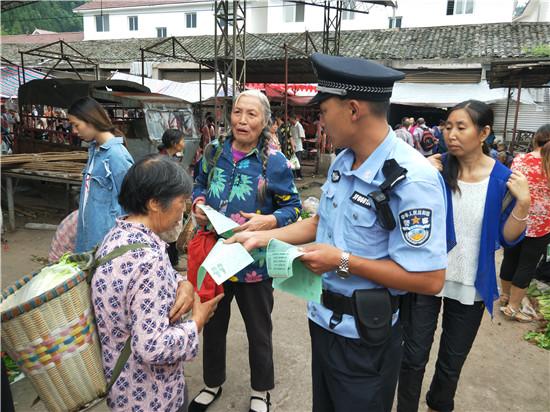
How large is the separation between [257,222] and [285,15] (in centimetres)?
2467

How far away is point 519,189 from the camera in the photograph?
2078mm

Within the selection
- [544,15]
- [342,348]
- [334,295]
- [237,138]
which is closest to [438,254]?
[334,295]

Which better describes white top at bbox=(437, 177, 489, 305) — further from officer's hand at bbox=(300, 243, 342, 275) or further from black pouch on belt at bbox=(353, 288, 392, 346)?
officer's hand at bbox=(300, 243, 342, 275)

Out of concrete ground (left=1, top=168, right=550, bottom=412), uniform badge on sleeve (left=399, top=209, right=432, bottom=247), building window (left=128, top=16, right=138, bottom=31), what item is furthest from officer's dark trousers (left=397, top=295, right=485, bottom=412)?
building window (left=128, top=16, right=138, bottom=31)

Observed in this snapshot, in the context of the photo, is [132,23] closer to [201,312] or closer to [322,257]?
[201,312]

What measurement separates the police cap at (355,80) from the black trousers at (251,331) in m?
1.34

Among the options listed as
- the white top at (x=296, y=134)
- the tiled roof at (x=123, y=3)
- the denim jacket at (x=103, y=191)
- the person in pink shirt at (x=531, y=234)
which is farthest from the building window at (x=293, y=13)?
the denim jacket at (x=103, y=191)

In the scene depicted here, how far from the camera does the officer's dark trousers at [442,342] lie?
2.23 m

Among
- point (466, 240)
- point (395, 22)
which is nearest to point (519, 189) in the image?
point (466, 240)

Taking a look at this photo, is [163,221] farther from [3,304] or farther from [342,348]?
[342,348]

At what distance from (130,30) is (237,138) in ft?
105

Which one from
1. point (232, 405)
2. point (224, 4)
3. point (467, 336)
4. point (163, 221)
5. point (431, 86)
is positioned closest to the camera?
point (163, 221)

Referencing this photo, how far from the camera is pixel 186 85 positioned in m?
16.2

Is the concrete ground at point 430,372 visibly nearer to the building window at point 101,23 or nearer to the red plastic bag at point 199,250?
the red plastic bag at point 199,250
